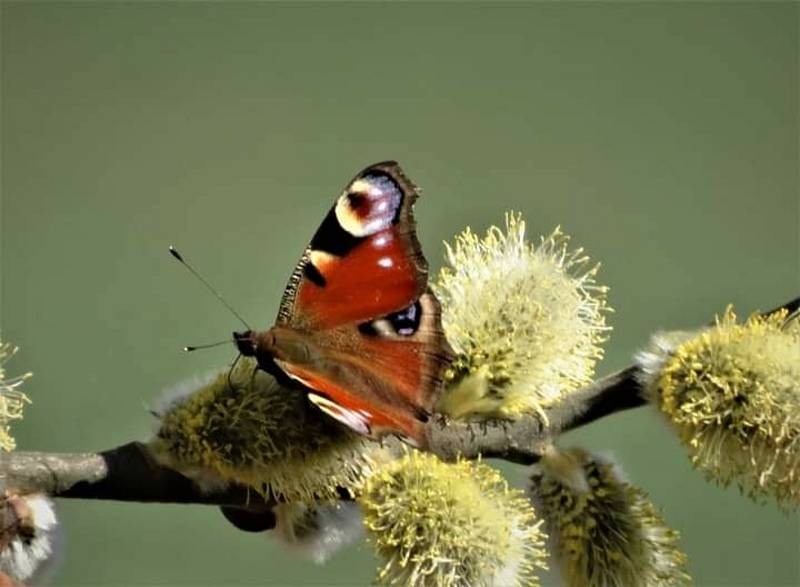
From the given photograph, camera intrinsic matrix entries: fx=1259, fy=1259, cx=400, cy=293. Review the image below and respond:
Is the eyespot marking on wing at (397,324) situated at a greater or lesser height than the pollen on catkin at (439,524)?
greater

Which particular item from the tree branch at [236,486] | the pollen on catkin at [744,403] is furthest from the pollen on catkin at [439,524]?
the pollen on catkin at [744,403]

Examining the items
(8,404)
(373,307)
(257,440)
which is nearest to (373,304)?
(373,307)

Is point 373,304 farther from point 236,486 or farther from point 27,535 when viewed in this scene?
point 27,535

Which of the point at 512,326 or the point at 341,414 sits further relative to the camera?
the point at 512,326

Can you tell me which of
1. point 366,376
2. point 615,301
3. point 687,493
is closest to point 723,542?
point 687,493

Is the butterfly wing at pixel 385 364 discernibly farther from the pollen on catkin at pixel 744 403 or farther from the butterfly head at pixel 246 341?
the pollen on catkin at pixel 744 403

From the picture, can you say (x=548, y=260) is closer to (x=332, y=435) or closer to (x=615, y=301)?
(x=332, y=435)
